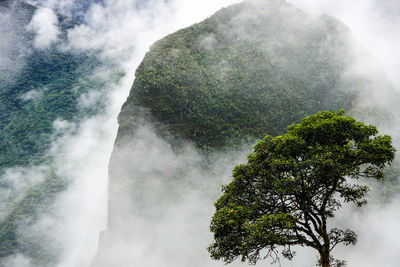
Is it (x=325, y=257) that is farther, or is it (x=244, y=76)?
(x=244, y=76)

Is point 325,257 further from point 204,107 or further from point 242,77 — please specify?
point 242,77

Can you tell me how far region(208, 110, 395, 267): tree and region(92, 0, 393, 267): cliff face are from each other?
115 ft

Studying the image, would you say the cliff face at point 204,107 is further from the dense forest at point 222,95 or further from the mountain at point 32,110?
the mountain at point 32,110

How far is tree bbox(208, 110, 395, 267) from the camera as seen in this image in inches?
407

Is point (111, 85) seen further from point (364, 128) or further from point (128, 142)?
point (364, 128)

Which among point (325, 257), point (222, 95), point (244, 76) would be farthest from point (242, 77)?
point (325, 257)

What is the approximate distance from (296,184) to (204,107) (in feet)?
154

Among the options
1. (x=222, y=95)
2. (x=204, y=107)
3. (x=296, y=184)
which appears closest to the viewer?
(x=296, y=184)

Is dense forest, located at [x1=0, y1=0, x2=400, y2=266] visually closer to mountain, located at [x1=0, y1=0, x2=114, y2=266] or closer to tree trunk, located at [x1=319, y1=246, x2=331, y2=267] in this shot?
mountain, located at [x1=0, y1=0, x2=114, y2=266]

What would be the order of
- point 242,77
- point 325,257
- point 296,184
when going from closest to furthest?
point 325,257 < point 296,184 < point 242,77

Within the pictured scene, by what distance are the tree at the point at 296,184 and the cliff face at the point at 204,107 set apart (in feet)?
115

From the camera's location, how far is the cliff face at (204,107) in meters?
48.4

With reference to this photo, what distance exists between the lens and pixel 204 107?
57094mm

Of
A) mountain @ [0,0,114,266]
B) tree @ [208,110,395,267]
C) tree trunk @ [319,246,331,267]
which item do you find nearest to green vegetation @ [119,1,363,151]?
mountain @ [0,0,114,266]
